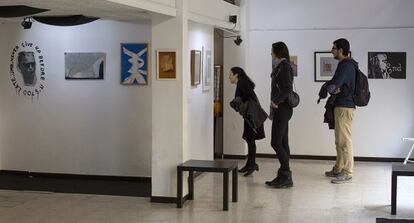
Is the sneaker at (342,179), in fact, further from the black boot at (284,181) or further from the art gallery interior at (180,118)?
the black boot at (284,181)

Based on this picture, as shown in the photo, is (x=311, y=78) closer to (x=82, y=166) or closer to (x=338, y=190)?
(x=338, y=190)

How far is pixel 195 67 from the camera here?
750 cm

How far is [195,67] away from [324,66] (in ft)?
9.45

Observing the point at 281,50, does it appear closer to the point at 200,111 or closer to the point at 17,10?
the point at 200,111

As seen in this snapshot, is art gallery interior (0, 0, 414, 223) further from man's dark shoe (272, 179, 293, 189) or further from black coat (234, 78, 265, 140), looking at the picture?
black coat (234, 78, 265, 140)

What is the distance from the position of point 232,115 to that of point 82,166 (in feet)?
8.87

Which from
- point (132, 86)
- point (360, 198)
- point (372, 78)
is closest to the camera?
point (360, 198)

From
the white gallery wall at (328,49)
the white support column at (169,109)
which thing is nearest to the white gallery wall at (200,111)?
the white support column at (169,109)

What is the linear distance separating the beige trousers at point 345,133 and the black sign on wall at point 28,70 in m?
3.96

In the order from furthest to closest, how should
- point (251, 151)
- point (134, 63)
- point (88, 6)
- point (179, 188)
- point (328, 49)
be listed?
point (328, 49), point (251, 151), point (134, 63), point (179, 188), point (88, 6)

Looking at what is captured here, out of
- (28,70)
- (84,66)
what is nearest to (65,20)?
(84,66)

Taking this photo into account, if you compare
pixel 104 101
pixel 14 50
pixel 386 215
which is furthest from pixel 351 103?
pixel 14 50

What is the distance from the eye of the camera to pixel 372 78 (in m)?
9.40

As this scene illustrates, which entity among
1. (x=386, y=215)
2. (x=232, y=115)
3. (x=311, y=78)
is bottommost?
(x=386, y=215)
